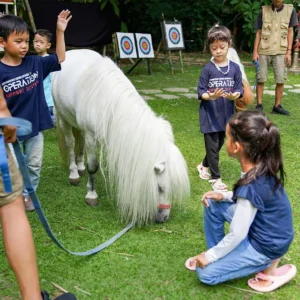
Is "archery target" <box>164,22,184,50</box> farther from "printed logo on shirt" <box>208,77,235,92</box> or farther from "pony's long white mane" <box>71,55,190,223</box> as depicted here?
"pony's long white mane" <box>71,55,190,223</box>

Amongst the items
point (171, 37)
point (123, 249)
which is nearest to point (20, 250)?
point (123, 249)

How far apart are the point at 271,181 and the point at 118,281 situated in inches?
38.2

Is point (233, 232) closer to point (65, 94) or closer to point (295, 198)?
point (295, 198)

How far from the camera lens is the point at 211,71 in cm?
358

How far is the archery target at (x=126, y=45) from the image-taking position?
9547 millimetres

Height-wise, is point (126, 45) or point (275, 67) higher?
point (126, 45)

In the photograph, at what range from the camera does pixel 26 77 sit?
2.90m

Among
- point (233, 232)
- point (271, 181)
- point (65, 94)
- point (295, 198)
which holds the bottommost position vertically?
point (295, 198)

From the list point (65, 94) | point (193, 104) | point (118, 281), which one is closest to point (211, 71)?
point (65, 94)

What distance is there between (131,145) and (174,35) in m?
8.01

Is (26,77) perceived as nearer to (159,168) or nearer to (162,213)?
(159,168)

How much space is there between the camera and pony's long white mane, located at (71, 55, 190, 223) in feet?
9.23

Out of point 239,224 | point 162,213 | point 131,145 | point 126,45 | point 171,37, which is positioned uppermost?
point 171,37

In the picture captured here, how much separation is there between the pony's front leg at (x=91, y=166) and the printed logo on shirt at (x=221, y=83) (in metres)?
1.08
